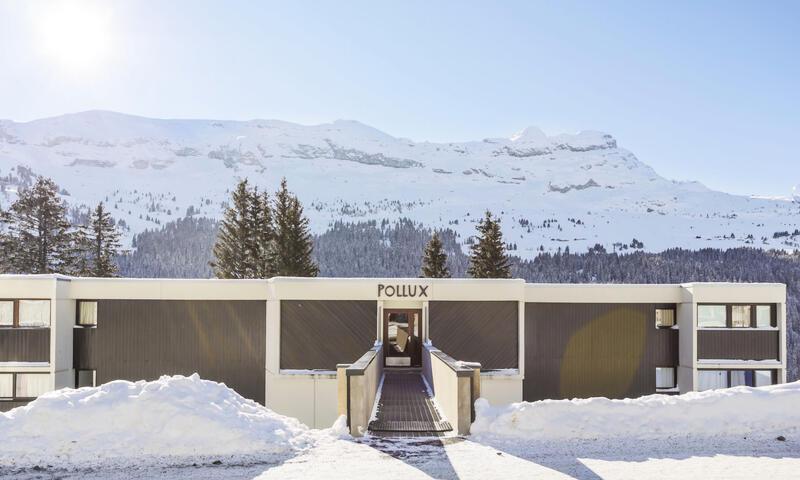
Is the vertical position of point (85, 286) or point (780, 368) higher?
point (85, 286)

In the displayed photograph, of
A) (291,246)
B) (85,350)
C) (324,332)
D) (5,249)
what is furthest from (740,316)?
(5,249)

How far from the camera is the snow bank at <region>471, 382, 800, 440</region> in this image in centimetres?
1226

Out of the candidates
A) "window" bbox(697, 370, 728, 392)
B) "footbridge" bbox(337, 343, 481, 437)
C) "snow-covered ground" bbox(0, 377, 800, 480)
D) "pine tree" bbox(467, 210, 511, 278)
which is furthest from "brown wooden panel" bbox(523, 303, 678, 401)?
"pine tree" bbox(467, 210, 511, 278)

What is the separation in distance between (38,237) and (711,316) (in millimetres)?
42295

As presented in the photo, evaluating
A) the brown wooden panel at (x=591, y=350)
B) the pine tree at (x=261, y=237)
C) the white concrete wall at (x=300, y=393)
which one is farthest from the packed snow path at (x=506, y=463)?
the pine tree at (x=261, y=237)

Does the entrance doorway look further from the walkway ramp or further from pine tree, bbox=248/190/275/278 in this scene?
pine tree, bbox=248/190/275/278

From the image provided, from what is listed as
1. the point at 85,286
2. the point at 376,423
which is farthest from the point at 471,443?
the point at 85,286

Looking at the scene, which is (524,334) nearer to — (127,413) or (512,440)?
(512,440)

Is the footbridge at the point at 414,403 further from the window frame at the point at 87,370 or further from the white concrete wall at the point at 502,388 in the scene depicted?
the window frame at the point at 87,370

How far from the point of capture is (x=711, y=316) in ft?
83.5

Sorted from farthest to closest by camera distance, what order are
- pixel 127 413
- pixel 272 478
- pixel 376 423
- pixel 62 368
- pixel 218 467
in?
pixel 62 368 → pixel 376 423 → pixel 127 413 → pixel 218 467 → pixel 272 478

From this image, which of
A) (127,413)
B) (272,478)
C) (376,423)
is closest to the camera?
(272,478)

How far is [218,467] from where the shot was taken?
1073cm

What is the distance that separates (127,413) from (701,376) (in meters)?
20.8
